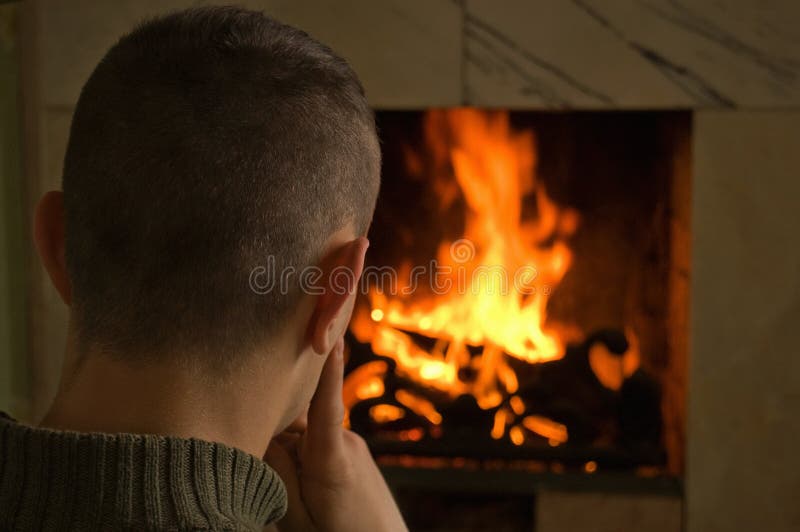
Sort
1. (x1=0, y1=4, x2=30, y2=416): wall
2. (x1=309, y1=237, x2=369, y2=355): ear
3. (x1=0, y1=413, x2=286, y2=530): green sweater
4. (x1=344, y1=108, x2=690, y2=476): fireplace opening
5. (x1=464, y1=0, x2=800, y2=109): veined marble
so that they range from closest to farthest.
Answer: (x1=0, y1=413, x2=286, y2=530): green sweater → (x1=309, y1=237, x2=369, y2=355): ear → (x1=464, y1=0, x2=800, y2=109): veined marble → (x1=0, y1=4, x2=30, y2=416): wall → (x1=344, y1=108, x2=690, y2=476): fireplace opening

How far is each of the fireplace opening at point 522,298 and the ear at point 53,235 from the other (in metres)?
1.39

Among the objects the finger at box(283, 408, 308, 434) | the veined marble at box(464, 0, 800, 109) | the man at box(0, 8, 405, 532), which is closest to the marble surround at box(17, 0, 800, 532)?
the veined marble at box(464, 0, 800, 109)

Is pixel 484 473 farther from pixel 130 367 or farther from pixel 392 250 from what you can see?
pixel 130 367

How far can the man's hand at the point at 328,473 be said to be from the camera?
104cm

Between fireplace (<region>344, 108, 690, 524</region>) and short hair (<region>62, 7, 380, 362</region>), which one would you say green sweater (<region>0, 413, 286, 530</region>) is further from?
fireplace (<region>344, 108, 690, 524</region>)

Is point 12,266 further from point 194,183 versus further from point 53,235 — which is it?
point 194,183

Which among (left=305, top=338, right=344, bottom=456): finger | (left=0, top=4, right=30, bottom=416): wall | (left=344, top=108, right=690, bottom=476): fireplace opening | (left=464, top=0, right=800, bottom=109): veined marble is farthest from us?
(left=344, top=108, right=690, bottom=476): fireplace opening

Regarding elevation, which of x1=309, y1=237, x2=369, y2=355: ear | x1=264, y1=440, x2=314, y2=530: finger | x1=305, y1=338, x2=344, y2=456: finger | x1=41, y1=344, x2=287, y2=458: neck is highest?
x1=309, y1=237, x2=369, y2=355: ear

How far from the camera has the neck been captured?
0.74 metres

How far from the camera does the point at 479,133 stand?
223cm

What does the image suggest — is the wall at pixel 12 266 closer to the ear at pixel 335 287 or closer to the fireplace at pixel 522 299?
the fireplace at pixel 522 299

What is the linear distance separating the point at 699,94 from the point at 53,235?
57.7 inches

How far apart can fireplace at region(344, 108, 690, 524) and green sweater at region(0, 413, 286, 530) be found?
155cm

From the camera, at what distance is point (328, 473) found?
1.05 metres
